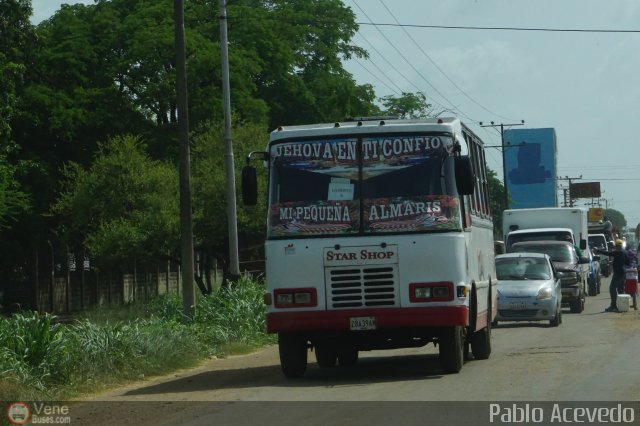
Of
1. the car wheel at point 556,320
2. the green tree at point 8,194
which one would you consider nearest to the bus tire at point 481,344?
the car wheel at point 556,320

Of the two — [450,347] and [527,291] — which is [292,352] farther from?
[527,291]

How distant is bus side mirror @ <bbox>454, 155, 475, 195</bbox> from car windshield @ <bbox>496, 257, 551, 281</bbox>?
12.9 meters

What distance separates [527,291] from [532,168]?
8358 centimetres

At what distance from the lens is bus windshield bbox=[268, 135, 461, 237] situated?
15.2m

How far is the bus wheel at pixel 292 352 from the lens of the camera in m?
15.7

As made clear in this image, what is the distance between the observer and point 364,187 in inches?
603

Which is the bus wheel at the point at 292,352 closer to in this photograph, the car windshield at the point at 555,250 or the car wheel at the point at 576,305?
the car wheel at the point at 576,305

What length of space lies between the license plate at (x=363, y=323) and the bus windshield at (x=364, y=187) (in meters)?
1.06

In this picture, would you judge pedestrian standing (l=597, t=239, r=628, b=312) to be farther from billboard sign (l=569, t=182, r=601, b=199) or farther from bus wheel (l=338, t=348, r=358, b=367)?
billboard sign (l=569, t=182, r=601, b=199)

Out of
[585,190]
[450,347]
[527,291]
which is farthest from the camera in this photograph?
[585,190]

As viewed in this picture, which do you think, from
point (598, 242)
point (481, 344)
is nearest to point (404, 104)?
point (598, 242)

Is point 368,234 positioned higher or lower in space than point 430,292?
higher

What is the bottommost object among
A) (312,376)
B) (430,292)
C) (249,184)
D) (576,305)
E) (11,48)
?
(312,376)

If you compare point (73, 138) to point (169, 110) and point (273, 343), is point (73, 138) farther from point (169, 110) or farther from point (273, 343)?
point (273, 343)
